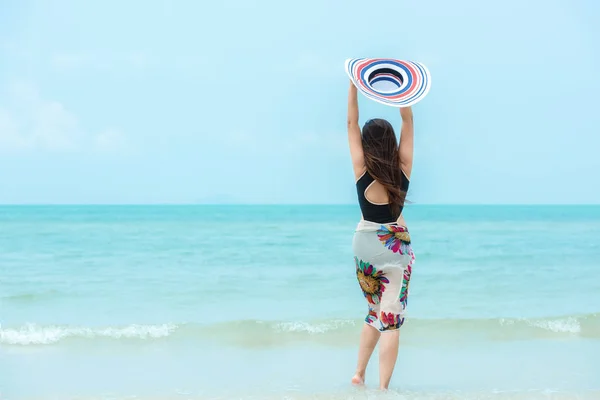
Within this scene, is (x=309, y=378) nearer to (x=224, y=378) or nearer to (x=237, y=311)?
(x=224, y=378)

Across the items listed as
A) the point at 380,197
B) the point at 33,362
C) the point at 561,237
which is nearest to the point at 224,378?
the point at 33,362

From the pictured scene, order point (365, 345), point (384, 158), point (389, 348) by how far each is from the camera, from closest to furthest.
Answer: point (384, 158)
point (389, 348)
point (365, 345)

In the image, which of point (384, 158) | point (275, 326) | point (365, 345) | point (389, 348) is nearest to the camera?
point (384, 158)

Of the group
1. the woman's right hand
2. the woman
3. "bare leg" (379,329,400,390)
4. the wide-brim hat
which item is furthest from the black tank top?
"bare leg" (379,329,400,390)

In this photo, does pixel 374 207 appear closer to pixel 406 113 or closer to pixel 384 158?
pixel 384 158

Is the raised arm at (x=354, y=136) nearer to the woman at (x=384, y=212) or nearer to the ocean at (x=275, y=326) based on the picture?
the woman at (x=384, y=212)

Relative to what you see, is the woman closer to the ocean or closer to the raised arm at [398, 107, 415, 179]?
the raised arm at [398, 107, 415, 179]

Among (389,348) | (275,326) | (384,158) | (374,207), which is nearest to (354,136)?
(384,158)

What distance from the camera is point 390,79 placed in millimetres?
3867

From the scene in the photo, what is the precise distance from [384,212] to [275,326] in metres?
3.29

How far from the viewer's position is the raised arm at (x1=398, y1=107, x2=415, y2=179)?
12.2 ft

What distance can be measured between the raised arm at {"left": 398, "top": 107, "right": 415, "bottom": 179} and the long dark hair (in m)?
0.03

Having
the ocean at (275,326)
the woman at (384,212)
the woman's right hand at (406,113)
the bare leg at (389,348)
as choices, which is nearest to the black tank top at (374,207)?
the woman at (384,212)

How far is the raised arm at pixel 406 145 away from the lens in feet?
12.2
